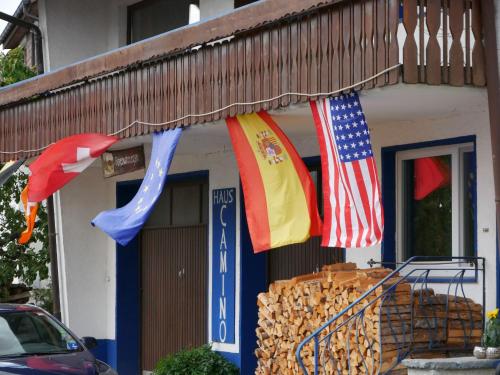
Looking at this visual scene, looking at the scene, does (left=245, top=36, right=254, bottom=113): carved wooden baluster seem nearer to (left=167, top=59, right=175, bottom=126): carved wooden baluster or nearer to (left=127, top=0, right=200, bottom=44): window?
(left=167, top=59, right=175, bottom=126): carved wooden baluster

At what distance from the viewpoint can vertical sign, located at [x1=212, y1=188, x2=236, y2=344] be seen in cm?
1473

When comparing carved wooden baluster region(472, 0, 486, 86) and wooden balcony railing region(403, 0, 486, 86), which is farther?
carved wooden baluster region(472, 0, 486, 86)

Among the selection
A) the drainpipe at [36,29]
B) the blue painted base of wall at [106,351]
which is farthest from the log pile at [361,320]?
the drainpipe at [36,29]

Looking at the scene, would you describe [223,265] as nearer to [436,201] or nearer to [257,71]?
[436,201]

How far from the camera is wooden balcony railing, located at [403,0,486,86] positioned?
9.76 meters


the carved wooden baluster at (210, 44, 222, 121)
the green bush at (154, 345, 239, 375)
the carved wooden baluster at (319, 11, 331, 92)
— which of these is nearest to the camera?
the carved wooden baluster at (319, 11, 331, 92)

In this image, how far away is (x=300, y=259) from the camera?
14188 mm

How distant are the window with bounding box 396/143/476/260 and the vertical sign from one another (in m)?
3.21

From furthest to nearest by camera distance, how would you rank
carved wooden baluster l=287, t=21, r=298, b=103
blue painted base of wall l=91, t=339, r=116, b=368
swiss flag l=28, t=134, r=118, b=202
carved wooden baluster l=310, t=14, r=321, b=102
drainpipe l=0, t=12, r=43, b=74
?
blue painted base of wall l=91, t=339, r=116, b=368
drainpipe l=0, t=12, r=43, b=74
swiss flag l=28, t=134, r=118, b=202
carved wooden baluster l=287, t=21, r=298, b=103
carved wooden baluster l=310, t=14, r=321, b=102

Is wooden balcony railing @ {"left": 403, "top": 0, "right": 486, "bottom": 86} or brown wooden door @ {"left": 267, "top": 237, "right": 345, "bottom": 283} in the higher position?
wooden balcony railing @ {"left": 403, "top": 0, "right": 486, "bottom": 86}

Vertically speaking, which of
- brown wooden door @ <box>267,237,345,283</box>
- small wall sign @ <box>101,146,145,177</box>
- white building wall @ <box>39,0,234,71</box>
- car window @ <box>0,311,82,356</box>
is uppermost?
white building wall @ <box>39,0,234,71</box>

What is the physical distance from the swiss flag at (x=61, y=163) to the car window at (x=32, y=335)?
8.50 feet

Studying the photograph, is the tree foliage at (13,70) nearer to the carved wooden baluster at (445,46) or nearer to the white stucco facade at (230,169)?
the white stucco facade at (230,169)

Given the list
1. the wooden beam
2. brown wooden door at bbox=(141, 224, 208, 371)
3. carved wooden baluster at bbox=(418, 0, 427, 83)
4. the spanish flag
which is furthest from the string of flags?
brown wooden door at bbox=(141, 224, 208, 371)
